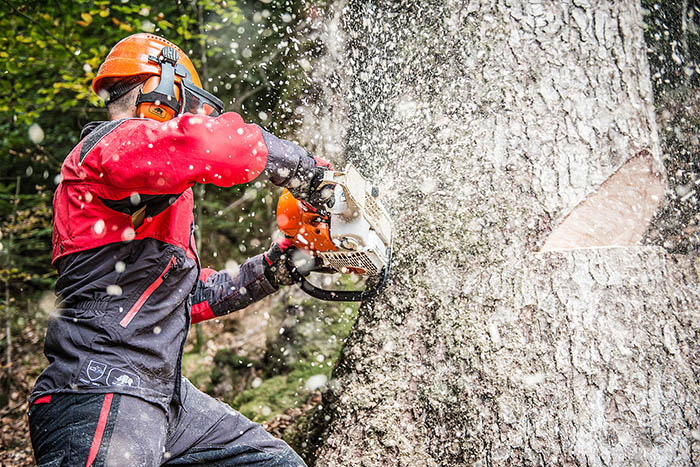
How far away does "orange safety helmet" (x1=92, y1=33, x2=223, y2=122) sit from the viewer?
183 cm

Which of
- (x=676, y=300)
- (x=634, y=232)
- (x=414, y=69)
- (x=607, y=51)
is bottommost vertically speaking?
(x=676, y=300)

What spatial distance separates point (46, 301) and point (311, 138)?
447 centimetres

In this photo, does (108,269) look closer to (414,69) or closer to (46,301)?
(414,69)

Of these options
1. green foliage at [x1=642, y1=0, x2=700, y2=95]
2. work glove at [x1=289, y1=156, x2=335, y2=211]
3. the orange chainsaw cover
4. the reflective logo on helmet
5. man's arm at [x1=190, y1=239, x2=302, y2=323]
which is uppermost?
green foliage at [x1=642, y1=0, x2=700, y2=95]

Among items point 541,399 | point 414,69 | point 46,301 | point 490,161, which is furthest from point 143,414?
point 46,301

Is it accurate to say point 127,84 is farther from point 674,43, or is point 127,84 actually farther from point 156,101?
point 674,43

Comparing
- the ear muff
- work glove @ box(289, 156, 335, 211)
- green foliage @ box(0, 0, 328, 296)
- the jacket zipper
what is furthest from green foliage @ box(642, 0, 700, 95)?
the jacket zipper

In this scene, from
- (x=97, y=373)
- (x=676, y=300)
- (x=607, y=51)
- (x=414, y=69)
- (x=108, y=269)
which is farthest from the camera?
(x=414, y=69)

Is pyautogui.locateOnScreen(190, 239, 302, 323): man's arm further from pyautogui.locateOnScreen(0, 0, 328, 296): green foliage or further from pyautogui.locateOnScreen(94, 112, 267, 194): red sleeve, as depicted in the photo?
pyautogui.locateOnScreen(0, 0, 328, 296): green foliage

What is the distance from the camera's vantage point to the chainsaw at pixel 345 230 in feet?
5.77

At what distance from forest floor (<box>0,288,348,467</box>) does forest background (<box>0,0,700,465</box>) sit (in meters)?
0.01

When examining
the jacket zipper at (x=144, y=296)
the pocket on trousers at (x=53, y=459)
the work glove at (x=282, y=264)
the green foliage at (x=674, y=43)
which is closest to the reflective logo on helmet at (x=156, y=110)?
the jacket zipper at (x=144, y=296)

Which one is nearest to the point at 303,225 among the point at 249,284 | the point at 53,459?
the point at 249,284

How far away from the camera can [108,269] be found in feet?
5.51
